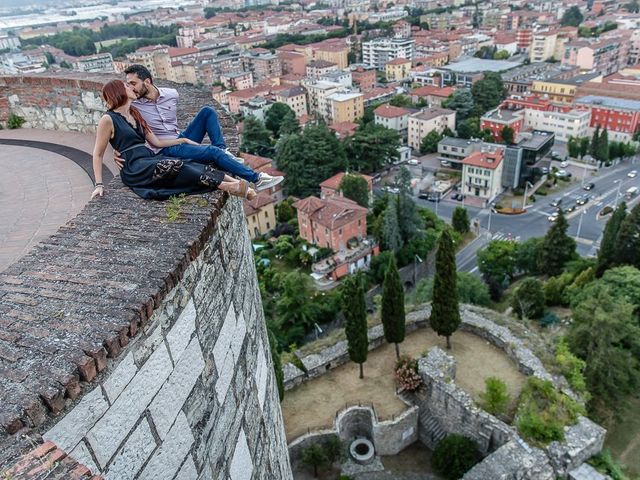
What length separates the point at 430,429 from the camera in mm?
13633

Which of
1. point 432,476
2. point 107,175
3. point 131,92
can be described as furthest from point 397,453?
point 131,92

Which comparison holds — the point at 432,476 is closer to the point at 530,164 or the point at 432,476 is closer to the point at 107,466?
the point at 107,466

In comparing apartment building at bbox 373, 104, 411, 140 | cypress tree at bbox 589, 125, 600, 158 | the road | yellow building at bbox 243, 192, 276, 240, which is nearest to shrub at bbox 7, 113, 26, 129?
yellow building at bbox 243, 192, 276, 240

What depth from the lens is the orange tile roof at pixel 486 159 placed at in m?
38.7

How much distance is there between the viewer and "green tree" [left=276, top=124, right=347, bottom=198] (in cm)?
3978

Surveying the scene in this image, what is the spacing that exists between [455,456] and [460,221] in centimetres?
2400

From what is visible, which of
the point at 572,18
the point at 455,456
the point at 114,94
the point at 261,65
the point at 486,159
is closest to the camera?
the point at 114,94

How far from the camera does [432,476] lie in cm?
1296

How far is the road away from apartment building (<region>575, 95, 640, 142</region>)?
5.05m

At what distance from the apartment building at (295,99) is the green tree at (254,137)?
10.9 meters

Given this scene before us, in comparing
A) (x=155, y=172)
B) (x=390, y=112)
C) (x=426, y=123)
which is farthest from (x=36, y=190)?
(x=390, y=112)

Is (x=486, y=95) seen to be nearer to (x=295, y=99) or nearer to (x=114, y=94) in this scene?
(x=295, y=99)

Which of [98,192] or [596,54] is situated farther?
[596,54]

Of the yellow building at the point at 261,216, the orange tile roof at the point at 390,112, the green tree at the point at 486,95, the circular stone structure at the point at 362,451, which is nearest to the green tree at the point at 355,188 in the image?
the yellow building at the point at 261,216
